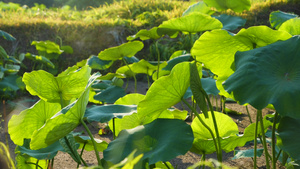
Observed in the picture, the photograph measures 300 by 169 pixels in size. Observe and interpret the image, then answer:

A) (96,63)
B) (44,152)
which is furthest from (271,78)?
(96,63)

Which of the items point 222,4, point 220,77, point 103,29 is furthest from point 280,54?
point 103,29

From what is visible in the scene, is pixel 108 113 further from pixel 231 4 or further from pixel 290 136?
pixel 231 4

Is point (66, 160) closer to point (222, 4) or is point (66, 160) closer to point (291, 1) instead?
point (222, 4)

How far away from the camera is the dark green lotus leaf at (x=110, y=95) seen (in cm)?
218

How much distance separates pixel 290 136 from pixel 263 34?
0.35 meters

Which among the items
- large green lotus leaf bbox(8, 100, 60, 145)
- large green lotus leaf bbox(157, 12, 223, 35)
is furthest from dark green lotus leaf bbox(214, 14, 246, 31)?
large green lotus leaf bbox(8, 100, 60, 145)

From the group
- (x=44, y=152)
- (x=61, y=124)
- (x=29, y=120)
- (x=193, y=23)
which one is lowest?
(x=44, y=152)

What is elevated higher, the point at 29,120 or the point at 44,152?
the point at 29,120

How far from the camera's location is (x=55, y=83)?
122 centimetres

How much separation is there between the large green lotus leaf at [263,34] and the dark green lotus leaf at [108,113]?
1.60 feet

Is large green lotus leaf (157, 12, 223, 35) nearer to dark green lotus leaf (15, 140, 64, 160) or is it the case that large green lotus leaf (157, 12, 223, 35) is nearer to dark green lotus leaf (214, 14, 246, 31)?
dark green lotus leaf (214, 14, 246, 31)

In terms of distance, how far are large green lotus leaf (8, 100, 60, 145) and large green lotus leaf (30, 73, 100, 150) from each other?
277mm

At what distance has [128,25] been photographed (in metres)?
5.42

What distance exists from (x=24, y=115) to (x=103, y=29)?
4.11m
